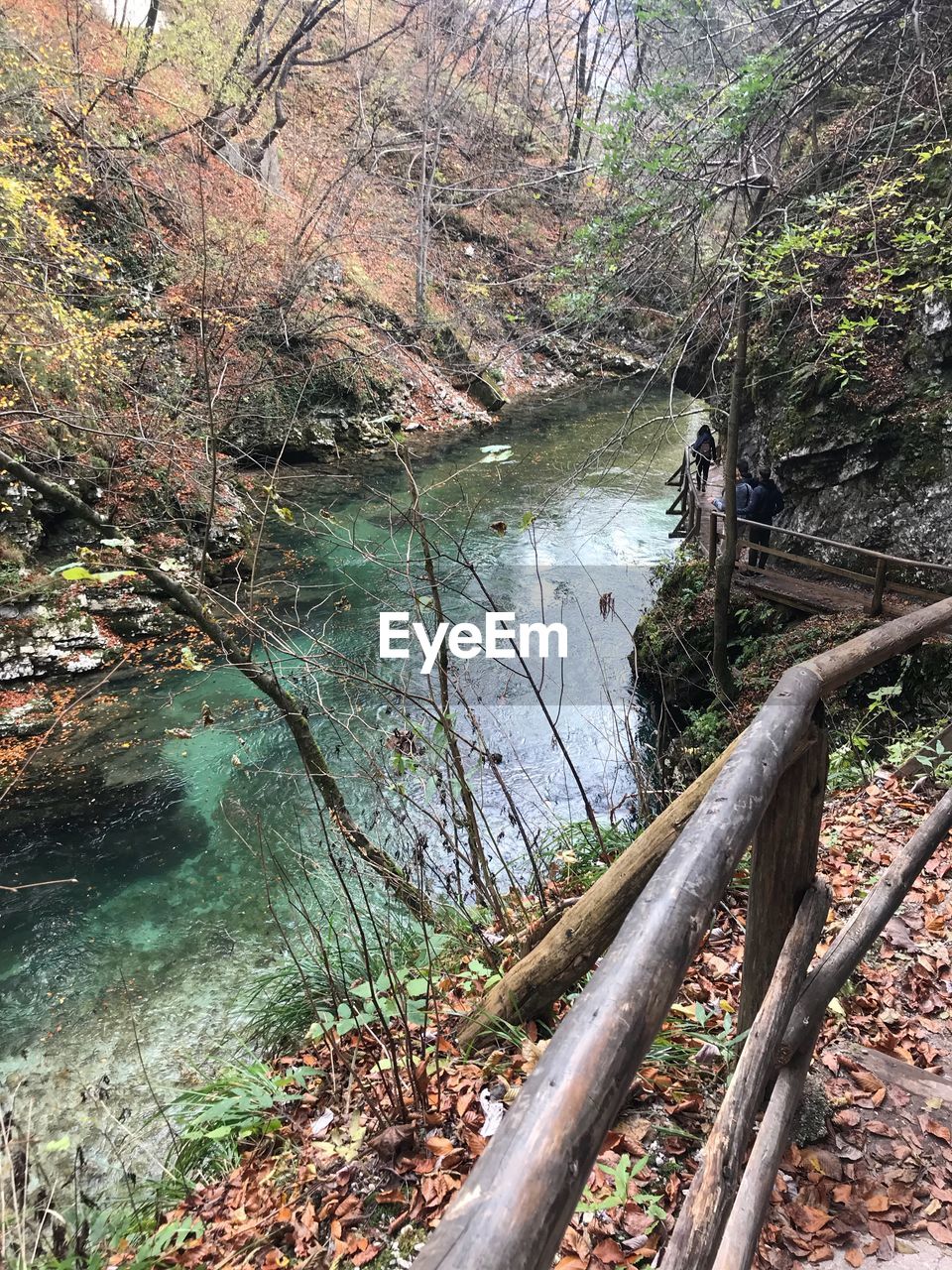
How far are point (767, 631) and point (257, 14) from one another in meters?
19.5

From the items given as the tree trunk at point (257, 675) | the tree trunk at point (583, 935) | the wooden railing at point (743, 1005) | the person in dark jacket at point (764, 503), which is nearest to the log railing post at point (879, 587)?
the person in dark jacket at point (764, 503)

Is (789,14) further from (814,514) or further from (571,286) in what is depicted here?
(814,514)

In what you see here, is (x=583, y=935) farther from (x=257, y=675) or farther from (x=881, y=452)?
(x=881, y=452)

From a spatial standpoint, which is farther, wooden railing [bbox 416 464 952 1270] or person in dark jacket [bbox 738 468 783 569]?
person in dark jacket [bbox 738 468 783 569]

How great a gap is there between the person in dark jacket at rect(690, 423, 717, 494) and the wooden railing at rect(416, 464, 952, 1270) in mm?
10246

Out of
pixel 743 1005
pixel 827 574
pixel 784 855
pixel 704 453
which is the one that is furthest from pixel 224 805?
pixel 704 453

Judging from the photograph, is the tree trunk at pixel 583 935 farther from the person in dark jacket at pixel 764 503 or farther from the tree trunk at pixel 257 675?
the person in dark jacket at pixel 764 503

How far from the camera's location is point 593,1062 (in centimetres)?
78

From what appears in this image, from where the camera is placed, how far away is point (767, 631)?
8820 millimetres

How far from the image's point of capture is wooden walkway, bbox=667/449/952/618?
23.5ft

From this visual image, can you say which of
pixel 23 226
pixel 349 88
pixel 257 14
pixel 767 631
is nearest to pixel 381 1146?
pixel 767 631

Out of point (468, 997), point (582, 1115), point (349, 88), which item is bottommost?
point (468, 997)

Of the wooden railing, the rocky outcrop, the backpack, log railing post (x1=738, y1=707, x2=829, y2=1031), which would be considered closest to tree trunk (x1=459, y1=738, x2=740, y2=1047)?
log railing post (x1=738, y1=707, x2=829, y2=1031)
